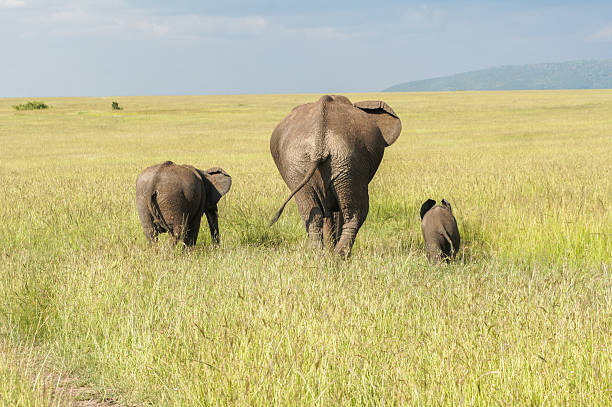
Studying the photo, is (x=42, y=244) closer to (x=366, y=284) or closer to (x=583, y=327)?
(x=366, y=284)

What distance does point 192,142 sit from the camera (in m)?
29.0

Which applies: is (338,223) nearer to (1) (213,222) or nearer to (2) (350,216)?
(2) (350,216)

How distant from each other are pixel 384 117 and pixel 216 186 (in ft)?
7.60

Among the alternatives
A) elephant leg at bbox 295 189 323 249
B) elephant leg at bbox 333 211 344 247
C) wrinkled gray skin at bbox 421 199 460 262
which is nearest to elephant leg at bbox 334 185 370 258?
elephant leg at bbox 295 189 323 249

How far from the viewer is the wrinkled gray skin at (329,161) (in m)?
5.26

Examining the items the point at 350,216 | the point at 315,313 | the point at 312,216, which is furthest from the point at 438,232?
the point at 315,313

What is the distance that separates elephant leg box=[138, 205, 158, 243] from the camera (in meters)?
6.17

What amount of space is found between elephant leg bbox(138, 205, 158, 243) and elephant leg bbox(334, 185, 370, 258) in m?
2.17

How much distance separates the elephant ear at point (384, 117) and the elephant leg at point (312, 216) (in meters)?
1.13

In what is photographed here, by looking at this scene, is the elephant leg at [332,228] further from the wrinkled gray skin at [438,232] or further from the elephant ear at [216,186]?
the elephant ear at [216,186]

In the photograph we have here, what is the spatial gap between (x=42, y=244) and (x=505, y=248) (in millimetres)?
5844

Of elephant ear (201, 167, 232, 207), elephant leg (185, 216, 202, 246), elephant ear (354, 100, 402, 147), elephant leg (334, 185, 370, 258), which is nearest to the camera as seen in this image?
elephant leg (334, 185, 370, 258)

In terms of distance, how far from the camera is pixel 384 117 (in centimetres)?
606

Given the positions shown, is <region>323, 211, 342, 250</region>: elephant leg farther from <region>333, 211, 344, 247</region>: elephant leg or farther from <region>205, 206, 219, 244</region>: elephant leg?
<region>205, 206, 219, 244</region>: elephant leg
